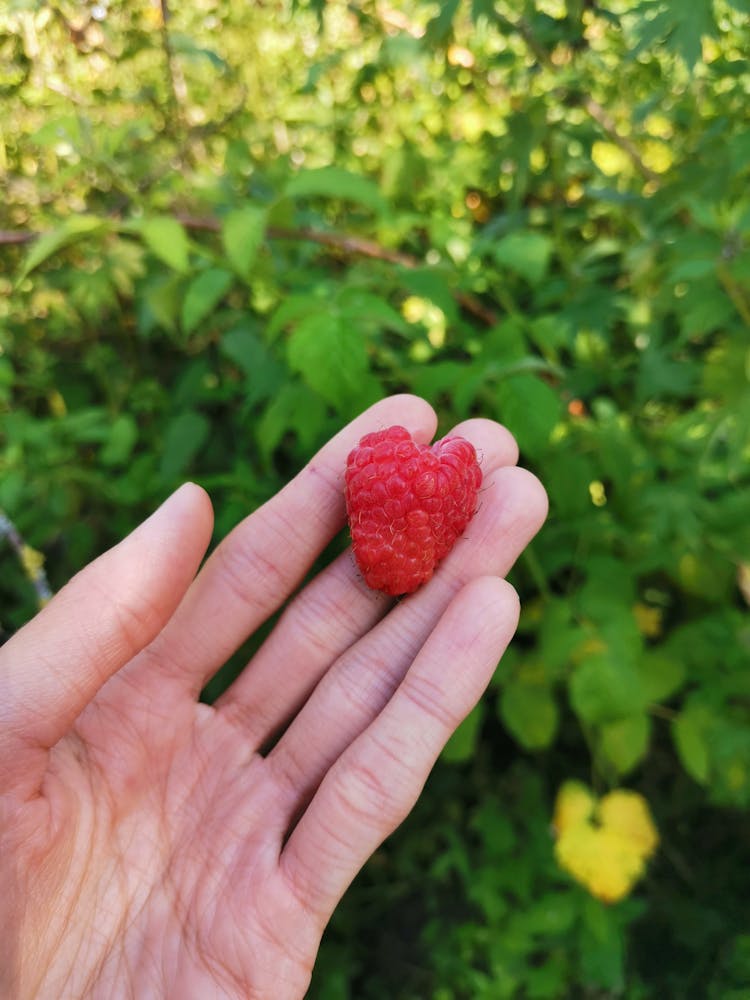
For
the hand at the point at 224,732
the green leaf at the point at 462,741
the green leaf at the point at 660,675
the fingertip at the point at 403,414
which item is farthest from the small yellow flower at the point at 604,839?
the fingertip at the point at 403,414

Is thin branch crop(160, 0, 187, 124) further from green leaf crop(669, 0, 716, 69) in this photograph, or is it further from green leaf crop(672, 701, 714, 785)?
green leaf crop(672, 701, 714, 785)

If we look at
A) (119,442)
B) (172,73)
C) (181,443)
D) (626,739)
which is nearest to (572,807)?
(626,739)

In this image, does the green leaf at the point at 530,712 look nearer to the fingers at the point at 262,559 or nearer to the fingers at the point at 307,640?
the fingers at the point at 307,640

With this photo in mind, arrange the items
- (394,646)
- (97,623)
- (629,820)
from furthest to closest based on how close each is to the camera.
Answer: (629,820)
(394,646)
(97,623)

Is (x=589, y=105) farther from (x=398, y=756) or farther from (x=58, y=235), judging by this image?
(x=398, y=756)

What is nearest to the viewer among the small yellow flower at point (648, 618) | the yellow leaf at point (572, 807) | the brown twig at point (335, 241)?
the brown twig at point (335, 241)

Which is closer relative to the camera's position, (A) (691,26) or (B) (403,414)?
(A) (691,26)

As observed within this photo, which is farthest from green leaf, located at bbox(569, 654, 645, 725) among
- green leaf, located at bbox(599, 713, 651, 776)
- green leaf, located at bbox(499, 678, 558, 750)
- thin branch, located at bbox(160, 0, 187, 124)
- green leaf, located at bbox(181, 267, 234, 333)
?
thin branch, located at bbox(160, 0, 187, 124)
